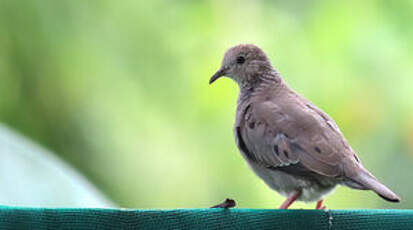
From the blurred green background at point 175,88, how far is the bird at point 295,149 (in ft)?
5.58

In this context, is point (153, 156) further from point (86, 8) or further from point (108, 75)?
point (86, 8)

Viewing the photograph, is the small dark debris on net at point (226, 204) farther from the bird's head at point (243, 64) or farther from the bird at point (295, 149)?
the bird's head at point (243, 64)

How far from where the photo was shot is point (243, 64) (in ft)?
16.2

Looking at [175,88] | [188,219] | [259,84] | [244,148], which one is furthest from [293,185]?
[175,88]

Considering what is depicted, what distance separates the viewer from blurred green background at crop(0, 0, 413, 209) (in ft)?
20.4

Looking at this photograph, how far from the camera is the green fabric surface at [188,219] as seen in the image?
2.63 m

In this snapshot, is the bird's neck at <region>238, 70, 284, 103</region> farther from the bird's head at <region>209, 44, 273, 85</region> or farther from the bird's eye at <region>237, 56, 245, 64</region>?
the bird's eye at <region>237, 56, 245, 64</region>

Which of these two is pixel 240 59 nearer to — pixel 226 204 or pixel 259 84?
pixel 259 84

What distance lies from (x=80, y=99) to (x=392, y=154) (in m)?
2.61

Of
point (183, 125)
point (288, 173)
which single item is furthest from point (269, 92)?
point (183, 125)

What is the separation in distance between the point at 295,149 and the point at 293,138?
0.08 metres

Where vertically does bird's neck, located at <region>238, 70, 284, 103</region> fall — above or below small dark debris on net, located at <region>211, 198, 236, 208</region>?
above

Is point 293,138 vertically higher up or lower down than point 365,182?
higher up

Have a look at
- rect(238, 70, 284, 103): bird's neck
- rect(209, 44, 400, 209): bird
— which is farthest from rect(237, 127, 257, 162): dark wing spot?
rect(238, 70, 284, 103): bird's neck
